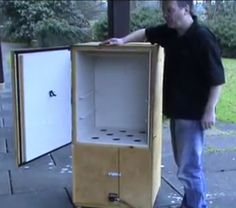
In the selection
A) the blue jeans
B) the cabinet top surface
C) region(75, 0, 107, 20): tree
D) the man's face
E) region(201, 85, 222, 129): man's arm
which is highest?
region(75, 0, 107, 20): tree

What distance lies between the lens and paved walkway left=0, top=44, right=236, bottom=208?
3777 millimetres

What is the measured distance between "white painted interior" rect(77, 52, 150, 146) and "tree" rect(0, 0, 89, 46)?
12.8 meters

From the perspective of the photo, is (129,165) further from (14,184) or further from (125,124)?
(14,184)

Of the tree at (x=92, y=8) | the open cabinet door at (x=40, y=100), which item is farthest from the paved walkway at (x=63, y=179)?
the tree at (x=92, y=8)

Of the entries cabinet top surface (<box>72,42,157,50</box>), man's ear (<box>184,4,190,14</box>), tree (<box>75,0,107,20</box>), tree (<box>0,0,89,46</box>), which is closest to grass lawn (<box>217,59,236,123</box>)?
cabinet top surface (<box>72,42,157,50</box>)

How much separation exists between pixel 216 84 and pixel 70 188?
5.68 ft

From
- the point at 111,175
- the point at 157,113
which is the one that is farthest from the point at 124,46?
the point at 111,175

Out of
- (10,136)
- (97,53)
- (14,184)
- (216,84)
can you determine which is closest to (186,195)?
(216,84)

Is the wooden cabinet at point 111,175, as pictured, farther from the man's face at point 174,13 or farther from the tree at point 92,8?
the tree at point 92,8

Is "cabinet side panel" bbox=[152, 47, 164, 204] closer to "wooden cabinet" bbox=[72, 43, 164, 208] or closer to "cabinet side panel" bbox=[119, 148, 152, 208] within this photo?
"wooden cabinet" bbox=[72, 43, 164, 208]

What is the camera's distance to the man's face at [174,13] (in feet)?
9.70

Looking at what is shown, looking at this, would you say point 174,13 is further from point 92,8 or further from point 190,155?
point 92,8

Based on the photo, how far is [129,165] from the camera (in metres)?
3.43

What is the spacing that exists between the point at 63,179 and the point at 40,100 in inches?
33.3
